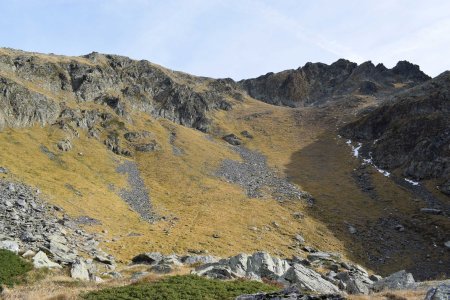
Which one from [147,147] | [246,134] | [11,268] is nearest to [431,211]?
[147,147]

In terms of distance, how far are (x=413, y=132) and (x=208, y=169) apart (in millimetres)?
57301

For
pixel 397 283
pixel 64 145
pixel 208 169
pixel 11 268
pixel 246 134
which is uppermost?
pixel 246 134

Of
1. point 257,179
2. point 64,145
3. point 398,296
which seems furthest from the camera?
point 257,179

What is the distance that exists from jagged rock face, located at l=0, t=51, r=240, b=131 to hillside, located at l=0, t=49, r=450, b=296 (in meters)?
0.44

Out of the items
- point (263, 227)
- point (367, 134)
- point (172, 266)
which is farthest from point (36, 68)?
point (367, 134)

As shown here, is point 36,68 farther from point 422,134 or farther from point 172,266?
point 422,134

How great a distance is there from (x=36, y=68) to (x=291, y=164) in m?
75.2

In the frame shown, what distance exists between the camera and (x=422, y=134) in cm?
10319

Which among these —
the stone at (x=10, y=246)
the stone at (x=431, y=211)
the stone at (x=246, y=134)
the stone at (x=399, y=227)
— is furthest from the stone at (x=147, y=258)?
the stone at (x=246, y=134)

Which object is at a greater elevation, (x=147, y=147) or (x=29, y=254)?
(x=147, y=147)

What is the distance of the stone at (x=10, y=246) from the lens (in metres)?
29.9

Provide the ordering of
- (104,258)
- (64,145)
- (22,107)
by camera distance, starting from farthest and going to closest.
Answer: (22,107)
(64,145)
(104,258)

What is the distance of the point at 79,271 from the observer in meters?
29.8

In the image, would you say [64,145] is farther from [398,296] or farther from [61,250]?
[398,296]
